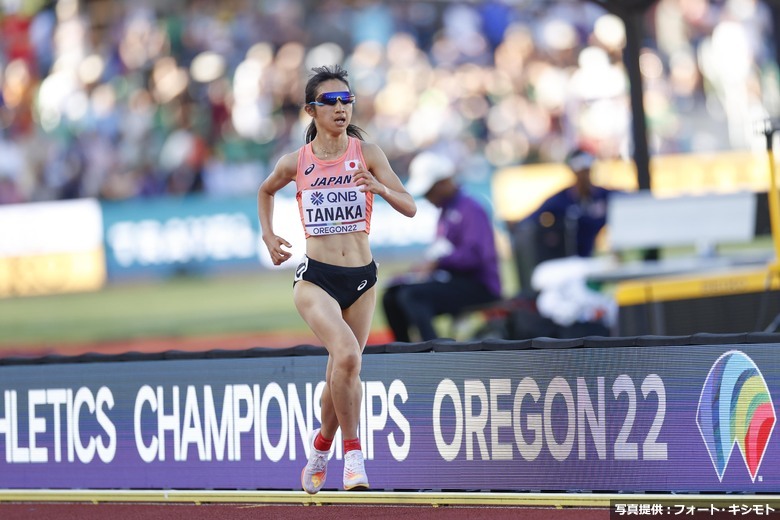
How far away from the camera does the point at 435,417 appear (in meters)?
8.48

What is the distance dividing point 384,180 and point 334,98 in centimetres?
51

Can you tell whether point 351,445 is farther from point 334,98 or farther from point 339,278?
point 334,98

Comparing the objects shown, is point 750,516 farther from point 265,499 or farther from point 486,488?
point 265,499

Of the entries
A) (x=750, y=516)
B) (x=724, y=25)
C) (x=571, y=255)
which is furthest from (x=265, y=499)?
(x=724, y=25)

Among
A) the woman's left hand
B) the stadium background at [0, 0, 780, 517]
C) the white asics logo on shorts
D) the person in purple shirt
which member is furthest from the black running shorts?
the stadium background at [0, 0, 780, 517]

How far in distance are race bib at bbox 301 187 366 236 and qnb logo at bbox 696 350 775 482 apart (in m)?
1.93

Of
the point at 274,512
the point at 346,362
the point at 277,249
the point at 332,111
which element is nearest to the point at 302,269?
the point at 277,249

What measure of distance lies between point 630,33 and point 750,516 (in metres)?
8.00

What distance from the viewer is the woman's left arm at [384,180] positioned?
7.80m

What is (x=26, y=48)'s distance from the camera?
98.8 ft

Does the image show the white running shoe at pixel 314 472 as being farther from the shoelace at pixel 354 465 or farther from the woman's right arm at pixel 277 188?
the woman's right arm at pixel 277 188

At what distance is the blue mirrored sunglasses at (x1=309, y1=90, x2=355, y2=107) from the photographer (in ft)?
26.0

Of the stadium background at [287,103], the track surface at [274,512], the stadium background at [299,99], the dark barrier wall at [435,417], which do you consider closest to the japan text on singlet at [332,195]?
the dark barrier wall at [435,417]

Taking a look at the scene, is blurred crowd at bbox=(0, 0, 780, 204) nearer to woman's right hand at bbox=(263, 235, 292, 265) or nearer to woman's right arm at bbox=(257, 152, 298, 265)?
woman's right arm at bbox=(257, 152, 298, 265)
